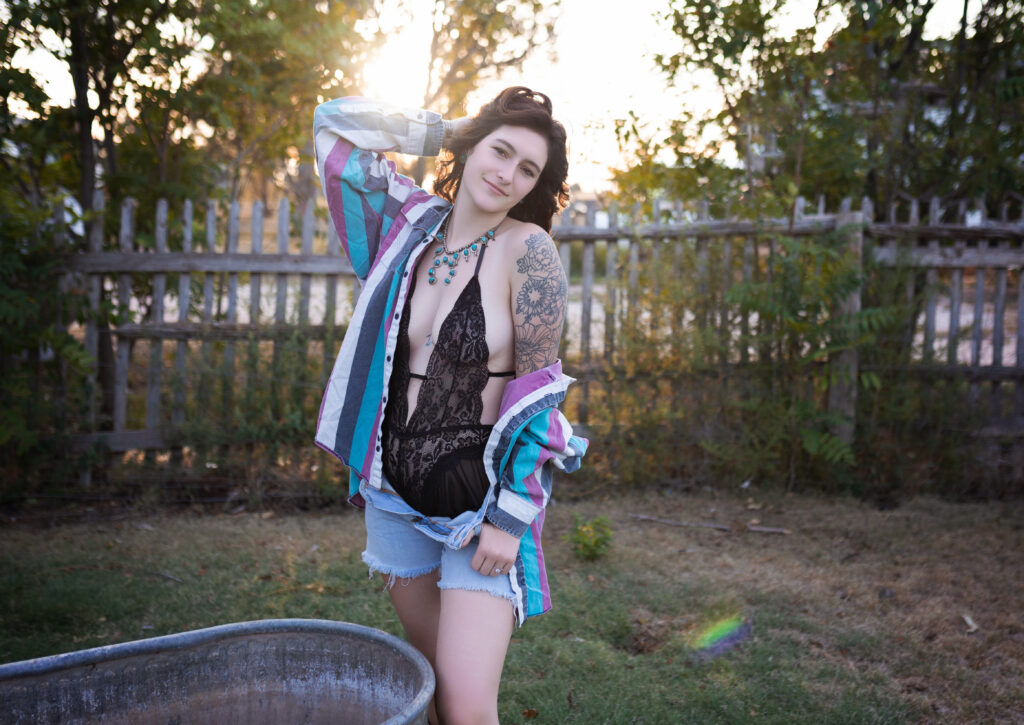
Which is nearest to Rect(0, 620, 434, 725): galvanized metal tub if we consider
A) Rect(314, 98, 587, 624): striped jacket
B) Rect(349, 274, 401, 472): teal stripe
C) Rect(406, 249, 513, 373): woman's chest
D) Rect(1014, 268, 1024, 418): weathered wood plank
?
Rect(314, 98, 587, 624): striped jacket

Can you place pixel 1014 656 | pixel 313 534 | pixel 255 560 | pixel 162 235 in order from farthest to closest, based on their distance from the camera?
pixel 162 235 → pixel 313 534 → pixel 255 560 → pixel 1014 656

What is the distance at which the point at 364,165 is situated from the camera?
2.23 metres

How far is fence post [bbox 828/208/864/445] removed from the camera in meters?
5.34

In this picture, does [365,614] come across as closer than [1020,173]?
Yes

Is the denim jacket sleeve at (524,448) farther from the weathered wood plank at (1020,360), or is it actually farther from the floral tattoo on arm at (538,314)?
the weathered wood plank at (1020,360)

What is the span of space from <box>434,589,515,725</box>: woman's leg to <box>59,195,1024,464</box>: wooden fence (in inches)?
141

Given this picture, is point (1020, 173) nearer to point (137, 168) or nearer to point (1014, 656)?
point (1014, 656)

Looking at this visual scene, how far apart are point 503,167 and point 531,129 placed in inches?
5.5

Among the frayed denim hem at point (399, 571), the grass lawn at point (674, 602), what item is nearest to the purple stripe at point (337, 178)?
the frayed denim hem at point (399, 571)

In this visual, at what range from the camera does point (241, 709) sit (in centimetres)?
190

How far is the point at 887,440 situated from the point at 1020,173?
2.45 m

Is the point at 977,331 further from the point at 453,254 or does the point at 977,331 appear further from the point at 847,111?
the point at 453,254

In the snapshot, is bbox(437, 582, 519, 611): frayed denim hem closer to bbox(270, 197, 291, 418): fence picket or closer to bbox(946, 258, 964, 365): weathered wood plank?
bbox(270, 197, 291, 418): fence picket

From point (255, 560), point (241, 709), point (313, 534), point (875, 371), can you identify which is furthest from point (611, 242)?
point (241, 709)
